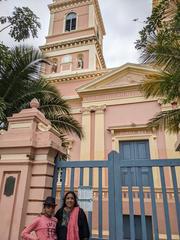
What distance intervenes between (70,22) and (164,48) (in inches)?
745

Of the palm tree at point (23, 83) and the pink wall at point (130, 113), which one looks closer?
the palm tree at point (23, 83)

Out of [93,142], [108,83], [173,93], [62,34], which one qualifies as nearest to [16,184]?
[173,93]

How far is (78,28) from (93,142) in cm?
1330

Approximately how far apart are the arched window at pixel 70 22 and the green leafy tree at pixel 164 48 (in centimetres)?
1765

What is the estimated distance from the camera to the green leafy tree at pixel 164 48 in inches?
171

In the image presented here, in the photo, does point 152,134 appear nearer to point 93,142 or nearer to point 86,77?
point 93,142

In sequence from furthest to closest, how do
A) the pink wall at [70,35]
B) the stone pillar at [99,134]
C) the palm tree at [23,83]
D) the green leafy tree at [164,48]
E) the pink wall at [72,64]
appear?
the pink wall at [70,35] < the pink wall at [72,64] < the stone pillar at [99,134] < the palm tree at [23,83] < the green leafy tree at [164,48]

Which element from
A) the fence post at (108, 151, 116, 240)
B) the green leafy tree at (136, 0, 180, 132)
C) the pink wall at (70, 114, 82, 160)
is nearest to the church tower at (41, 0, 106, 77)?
the pink wall at (70, 114, 82, 160)

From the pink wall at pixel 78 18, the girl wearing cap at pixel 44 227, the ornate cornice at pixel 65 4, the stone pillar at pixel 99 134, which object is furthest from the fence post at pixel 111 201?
the ornate cornice at pixel 65 4

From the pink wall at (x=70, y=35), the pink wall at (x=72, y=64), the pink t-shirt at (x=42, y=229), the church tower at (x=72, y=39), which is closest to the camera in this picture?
the pink t-shirt at (x=42, y=229)

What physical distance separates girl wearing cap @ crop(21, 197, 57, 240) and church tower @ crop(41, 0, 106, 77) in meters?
14.4

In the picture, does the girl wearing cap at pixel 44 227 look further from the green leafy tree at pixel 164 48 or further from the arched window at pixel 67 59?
the arched window at pixel 67 59

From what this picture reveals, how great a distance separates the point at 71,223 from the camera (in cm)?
272

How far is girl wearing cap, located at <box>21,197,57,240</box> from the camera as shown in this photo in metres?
2.69
